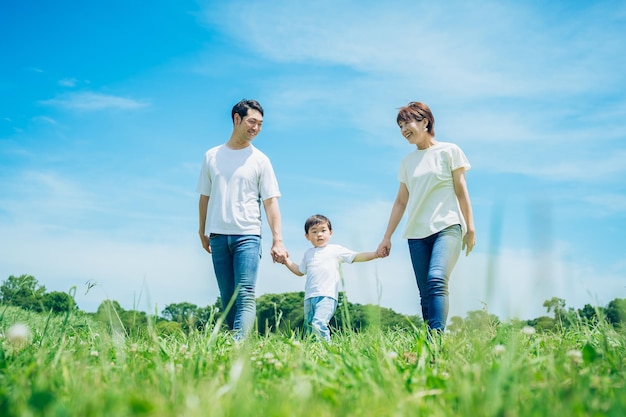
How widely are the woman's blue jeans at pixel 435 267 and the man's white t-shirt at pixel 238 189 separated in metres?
1.60

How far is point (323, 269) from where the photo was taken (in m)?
7.07

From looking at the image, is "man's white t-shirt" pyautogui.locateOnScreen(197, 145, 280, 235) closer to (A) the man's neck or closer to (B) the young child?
(A) the man's neck

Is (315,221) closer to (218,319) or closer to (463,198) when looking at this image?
(463,198)

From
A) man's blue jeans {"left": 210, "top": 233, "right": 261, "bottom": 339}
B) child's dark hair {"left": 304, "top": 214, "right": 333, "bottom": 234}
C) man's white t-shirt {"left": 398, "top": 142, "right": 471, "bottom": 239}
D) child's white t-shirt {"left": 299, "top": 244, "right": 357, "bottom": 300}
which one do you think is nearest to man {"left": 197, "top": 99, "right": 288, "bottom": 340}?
man's blue jeans {"left": 210, "top": 233, "right": 261, "bottom": 339}

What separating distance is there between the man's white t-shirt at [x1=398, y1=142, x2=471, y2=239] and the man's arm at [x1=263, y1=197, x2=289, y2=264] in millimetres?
1316

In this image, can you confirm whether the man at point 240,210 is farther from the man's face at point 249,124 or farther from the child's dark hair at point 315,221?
the child's dark hair at point 315,221

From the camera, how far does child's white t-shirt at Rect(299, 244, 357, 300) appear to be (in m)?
7.03

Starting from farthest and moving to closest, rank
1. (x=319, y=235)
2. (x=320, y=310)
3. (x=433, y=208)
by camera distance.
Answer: (x=319, y=235) → (x=320, y=310) → (x=433, y=208)

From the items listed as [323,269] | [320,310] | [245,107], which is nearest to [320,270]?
[323,269]

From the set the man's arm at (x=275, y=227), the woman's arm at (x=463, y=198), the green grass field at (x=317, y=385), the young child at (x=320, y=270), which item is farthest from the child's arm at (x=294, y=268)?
the green grass field at (x=317, y=385)

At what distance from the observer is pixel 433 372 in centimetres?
288

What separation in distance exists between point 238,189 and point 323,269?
5.70 feet

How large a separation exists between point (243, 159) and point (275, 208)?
2.00 feet

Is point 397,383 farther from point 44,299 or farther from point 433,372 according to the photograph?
point 44,299
